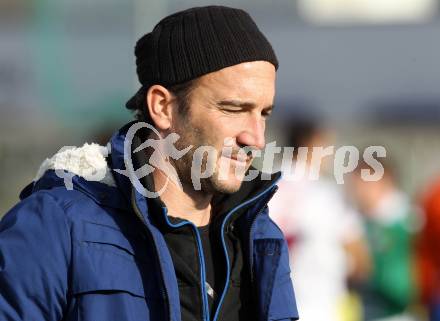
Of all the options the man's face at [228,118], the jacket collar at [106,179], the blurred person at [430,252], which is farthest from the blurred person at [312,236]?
the man's face at [228,118]

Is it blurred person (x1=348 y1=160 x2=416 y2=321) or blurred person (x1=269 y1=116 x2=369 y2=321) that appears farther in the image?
blurred person (x1=348 y1=160 x2=416 y2=321)

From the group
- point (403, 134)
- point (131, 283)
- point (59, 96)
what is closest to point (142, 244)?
point (131, 283)

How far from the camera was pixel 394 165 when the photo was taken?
7.41 m

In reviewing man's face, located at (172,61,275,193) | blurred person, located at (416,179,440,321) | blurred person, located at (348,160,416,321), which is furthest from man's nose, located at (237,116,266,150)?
blurred person, located at (348,160,416,321)

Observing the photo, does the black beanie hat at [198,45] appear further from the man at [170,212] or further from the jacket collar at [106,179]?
the jacket collar at [106,179]

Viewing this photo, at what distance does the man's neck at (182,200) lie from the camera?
9.78 ft

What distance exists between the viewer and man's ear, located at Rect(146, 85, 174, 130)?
9.94ft

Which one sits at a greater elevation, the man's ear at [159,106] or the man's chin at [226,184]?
the man's ear at [159,106]

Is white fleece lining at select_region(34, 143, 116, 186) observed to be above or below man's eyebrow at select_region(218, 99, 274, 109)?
below

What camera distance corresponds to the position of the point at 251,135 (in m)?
2.90

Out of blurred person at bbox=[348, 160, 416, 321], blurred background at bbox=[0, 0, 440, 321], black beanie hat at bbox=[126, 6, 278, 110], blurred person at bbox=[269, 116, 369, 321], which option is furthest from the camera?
blurred background at bbox=[0, 0, 440, 321]

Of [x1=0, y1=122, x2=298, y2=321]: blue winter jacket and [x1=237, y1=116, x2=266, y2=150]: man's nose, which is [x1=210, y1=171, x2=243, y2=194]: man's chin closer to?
[x1=237, y1=116, x2=266, y2=150]: man's nose

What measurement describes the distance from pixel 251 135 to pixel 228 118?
8 cm

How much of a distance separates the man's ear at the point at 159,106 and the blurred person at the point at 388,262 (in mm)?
4028
